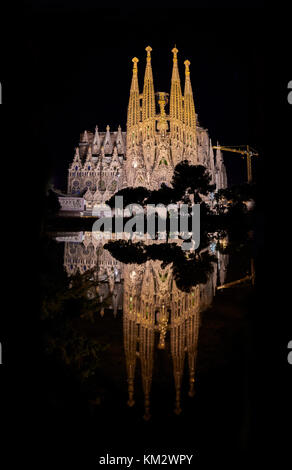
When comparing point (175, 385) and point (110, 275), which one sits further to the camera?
point (110, 275)

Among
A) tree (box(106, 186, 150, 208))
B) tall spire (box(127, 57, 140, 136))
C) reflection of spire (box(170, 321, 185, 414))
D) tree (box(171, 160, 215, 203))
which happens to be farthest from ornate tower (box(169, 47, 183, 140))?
reflection of spire (box(170, 321, 185, 414))

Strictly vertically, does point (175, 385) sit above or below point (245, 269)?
below

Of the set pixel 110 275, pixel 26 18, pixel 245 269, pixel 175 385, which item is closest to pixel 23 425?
pixel 175 385

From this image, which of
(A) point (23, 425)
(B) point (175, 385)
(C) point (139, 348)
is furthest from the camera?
(C) point (139, 348)

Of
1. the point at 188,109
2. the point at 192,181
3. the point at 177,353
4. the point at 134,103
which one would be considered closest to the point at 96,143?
the point at 134,103

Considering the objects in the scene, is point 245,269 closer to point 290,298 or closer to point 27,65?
point 290,298

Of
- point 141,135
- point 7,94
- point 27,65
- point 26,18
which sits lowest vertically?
point 7,94
